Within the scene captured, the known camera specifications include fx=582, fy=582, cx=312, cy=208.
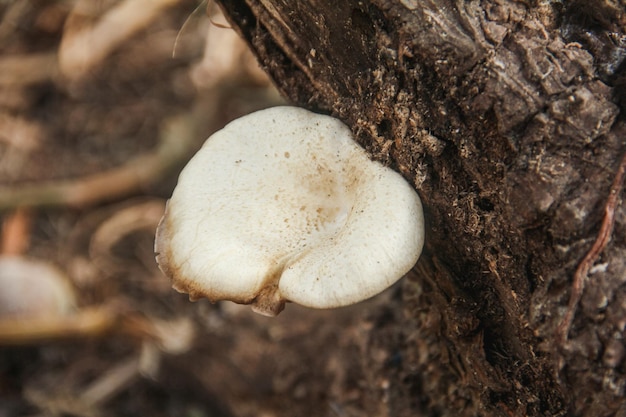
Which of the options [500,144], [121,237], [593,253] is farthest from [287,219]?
[121,237]

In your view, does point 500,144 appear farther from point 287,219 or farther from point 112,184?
point 112,184

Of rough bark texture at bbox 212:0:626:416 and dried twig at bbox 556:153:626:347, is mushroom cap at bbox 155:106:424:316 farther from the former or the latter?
dried twig at bbox 556:153:626:347

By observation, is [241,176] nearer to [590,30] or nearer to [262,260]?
[262,260]

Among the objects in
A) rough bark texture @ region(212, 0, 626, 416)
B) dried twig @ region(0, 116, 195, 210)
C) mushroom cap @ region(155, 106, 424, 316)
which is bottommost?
dried twig @ region(0, 116, 195, 210)

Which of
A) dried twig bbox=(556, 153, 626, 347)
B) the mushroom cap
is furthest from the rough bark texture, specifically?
the mushroom cap

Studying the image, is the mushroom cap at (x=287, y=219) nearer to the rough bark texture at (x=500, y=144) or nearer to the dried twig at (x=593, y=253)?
the rough bark texture at (x=500, y=144)
